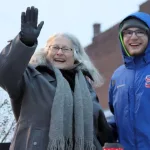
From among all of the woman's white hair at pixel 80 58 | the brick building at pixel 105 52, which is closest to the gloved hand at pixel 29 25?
the woman's white hair at pixel 80 58

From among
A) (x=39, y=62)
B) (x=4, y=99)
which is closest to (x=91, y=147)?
(x=39, y=62)

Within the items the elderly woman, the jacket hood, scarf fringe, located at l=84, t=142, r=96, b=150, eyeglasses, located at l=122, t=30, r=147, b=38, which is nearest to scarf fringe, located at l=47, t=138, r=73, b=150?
the elderly woman

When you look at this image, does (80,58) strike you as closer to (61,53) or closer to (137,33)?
(61,53)

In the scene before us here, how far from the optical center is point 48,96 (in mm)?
3250

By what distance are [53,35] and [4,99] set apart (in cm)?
110

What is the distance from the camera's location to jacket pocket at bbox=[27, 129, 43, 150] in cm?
308

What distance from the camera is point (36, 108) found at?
317 cm

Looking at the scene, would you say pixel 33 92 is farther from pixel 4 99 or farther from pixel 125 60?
pixel 4 99

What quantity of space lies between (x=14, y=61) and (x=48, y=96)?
0.44 meters

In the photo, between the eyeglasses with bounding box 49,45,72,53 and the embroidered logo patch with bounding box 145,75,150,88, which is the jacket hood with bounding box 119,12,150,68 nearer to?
the embroidered logo patch with bounding box 145,75,150,88

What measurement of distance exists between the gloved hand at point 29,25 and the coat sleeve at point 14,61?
59mm

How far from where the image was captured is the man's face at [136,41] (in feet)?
11.6

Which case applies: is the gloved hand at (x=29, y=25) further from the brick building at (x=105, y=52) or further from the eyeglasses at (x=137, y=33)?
the brick building at (x=105, y=52)

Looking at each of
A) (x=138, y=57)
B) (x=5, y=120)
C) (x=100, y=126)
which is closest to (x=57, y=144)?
(x=100, y=126)
